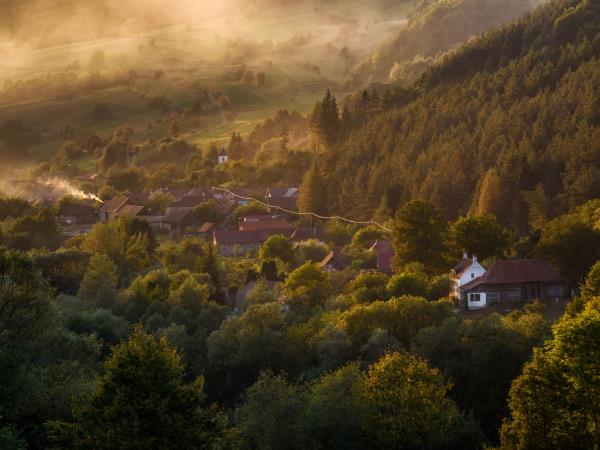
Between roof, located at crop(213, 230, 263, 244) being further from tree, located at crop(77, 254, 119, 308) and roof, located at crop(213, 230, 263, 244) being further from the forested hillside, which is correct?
tree, located at crop(77, 254, 119, 308)

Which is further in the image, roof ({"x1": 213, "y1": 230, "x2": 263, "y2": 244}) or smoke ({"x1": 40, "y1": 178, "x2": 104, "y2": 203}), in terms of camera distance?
smoke ({"x1": 40, "y1": 178, "x2": 104, "y2": 203})

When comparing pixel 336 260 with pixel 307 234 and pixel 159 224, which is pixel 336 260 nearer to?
pixel 307 234

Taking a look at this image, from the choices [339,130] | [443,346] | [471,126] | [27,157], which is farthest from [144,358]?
[27,157]

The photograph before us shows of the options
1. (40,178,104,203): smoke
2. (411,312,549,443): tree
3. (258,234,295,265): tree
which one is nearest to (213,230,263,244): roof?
(258,234,295,265): tree

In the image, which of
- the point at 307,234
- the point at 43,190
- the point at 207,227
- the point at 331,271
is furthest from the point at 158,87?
the point at 331,271

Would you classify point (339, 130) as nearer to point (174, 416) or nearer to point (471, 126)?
point (471, 126)

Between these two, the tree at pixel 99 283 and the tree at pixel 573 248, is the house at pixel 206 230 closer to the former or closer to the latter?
the tree at pixel 99 283
